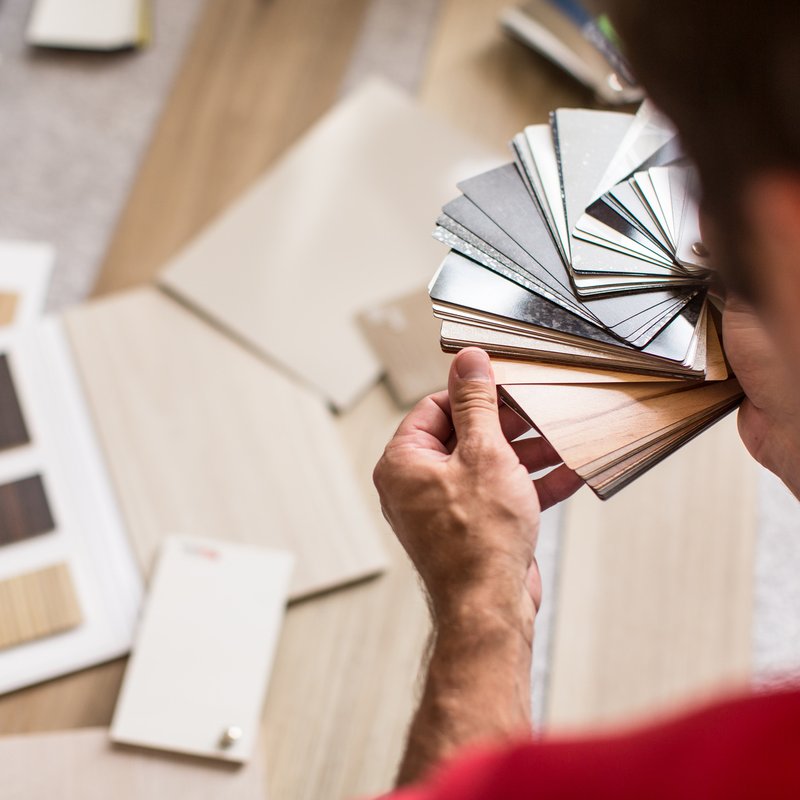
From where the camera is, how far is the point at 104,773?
1.03 metres

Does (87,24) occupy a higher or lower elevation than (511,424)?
higher

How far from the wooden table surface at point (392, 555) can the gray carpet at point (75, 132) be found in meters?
0.06

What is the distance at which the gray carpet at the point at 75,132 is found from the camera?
155cm

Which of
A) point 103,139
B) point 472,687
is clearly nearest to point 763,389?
point 472,687

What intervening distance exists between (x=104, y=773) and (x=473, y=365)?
0.69 m

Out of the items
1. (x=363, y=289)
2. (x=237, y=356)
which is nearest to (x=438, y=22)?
(x=363, y=289)

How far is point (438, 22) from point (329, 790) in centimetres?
146

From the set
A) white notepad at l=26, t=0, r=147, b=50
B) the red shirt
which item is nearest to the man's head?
the red shirt

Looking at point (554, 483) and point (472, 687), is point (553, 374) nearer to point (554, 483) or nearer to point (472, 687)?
point (554, 483)

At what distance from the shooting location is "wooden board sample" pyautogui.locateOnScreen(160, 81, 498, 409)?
133 cm

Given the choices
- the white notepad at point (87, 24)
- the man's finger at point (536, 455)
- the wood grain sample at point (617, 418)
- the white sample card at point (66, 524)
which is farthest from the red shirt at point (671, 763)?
the white notepad at point (87, 24)

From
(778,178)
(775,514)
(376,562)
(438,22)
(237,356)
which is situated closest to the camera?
(778,178)

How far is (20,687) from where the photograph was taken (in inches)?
43.0

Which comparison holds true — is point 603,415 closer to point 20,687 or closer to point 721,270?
point 721,270
